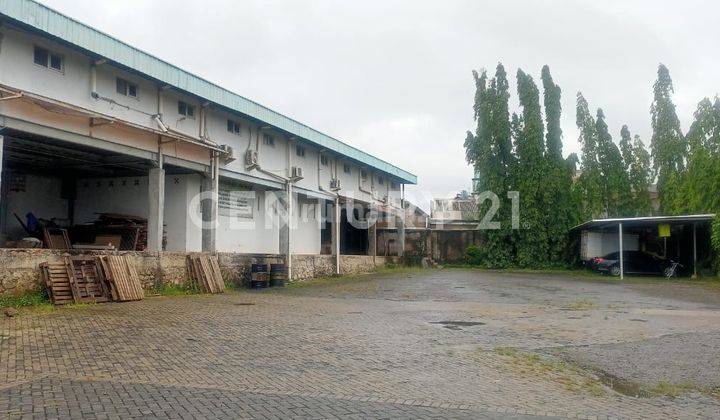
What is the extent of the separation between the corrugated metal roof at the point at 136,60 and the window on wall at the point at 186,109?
0.77 m

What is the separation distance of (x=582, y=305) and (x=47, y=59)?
15.0 m

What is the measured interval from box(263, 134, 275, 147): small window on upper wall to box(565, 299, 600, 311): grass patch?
43.3ft

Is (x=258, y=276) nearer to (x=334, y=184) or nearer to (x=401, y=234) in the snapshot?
(x=334, y=184)

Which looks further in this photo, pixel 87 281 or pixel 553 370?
pixel 87 281

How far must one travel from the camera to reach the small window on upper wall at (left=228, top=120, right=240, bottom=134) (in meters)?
21.8

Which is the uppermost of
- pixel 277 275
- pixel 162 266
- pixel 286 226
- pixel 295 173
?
pixel 295 173

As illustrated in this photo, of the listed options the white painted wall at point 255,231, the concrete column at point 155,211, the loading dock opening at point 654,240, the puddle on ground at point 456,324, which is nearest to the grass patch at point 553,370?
the puddle on ground at point 456,324

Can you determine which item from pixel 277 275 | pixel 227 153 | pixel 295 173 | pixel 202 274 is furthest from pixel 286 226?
pixel 202 274

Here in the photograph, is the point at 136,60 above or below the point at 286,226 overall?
above

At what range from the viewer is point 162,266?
56.6 feet

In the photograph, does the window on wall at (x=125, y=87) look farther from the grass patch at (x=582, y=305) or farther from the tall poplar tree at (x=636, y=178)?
the tall poplar tree at (x=636, y=178)

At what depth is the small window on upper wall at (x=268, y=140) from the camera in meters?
23.9

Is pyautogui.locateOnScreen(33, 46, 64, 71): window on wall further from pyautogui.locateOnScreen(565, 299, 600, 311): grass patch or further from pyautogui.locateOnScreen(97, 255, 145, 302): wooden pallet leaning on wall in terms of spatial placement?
pyautogui.locateOnScreen(565, 299, 600, 311): grass patch

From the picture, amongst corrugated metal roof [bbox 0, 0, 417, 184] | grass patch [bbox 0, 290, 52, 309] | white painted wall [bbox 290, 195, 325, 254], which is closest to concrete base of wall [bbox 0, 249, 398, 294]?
grass patch [bbox 0, 290, 52, 309]
